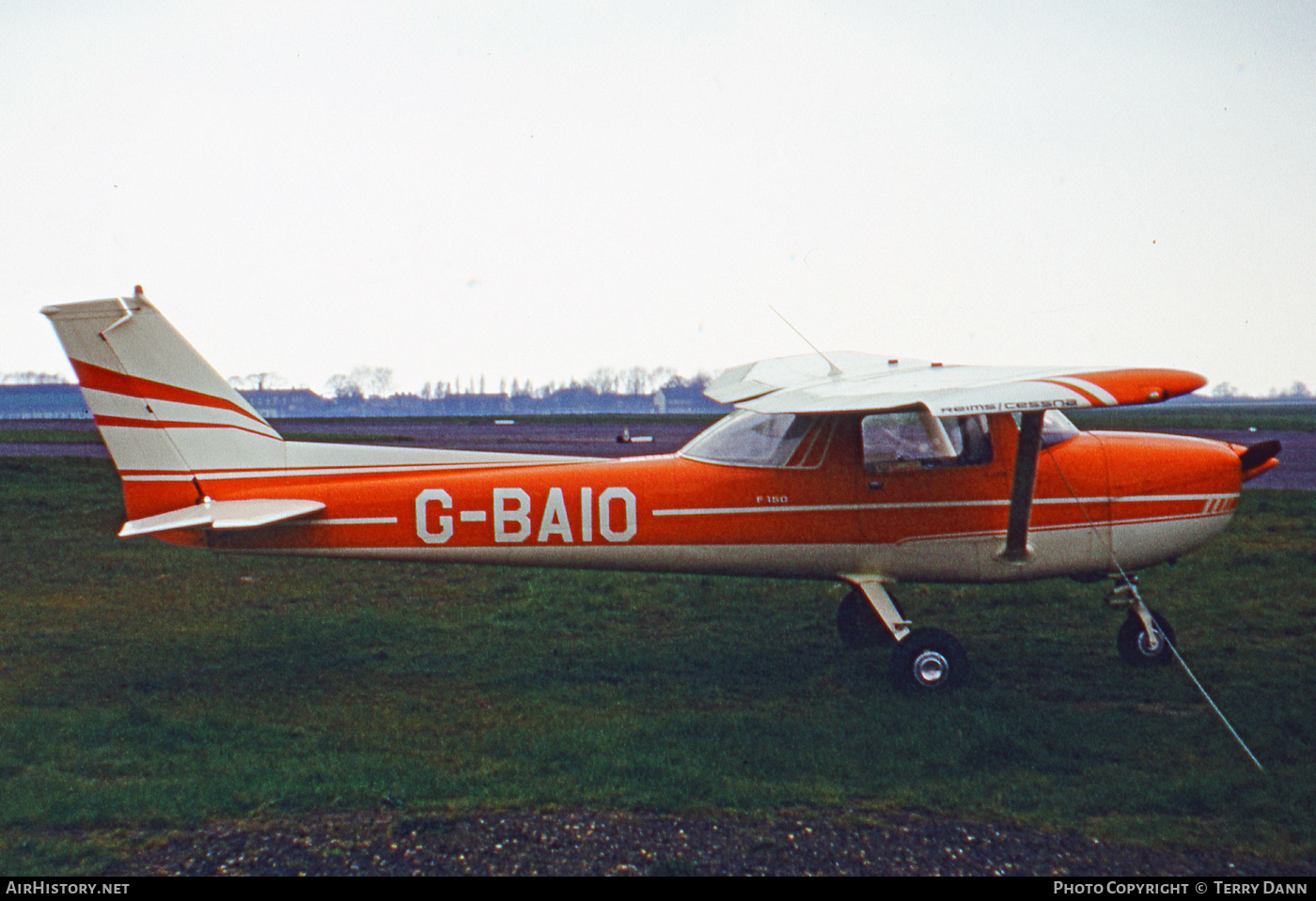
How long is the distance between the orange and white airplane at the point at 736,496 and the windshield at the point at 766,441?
2 cm

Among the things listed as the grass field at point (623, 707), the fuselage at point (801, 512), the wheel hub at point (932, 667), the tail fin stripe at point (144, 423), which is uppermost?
the tail fin stripe at point (144, 423)

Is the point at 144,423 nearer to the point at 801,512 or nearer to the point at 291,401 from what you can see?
the point at 801,512

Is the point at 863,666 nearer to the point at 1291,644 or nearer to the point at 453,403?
the point at 1291,644

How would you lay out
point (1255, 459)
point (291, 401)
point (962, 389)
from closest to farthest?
1. point (962, 389)
2. point (1255, 459)
3. point (291, 401)

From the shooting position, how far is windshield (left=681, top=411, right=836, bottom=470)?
697 centimetres

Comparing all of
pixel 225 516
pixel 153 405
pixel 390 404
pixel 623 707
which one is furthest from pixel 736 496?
pixel 390 404

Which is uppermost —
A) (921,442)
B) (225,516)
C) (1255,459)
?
(921,442)

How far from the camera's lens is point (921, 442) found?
692cm

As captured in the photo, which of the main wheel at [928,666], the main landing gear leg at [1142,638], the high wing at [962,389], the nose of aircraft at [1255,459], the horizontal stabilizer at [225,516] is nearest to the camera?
the high wing at [962,389]

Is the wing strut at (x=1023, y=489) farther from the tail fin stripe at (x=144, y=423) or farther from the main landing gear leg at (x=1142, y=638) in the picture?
the tail fin stripe at (x=144, y=423)

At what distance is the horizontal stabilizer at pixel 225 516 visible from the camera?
20.9 feet

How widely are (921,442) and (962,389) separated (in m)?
1.01

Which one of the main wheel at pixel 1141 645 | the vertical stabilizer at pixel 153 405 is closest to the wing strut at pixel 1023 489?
the main wheel at pixel 1141 645

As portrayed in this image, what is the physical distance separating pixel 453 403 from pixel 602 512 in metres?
112
